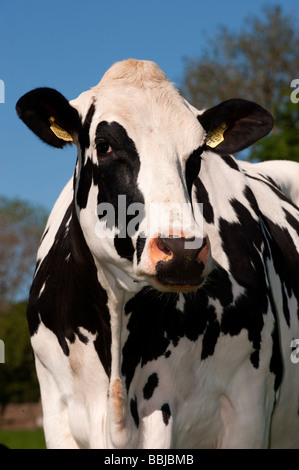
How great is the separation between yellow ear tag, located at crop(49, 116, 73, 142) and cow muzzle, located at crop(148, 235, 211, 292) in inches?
47.0

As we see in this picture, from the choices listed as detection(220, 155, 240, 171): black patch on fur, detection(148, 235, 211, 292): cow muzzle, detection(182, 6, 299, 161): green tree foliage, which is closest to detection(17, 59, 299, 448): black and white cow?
detection(148, 235, 211, 292): cow muzzle

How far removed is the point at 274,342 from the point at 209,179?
1268mm

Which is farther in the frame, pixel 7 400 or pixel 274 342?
pixel 7 400

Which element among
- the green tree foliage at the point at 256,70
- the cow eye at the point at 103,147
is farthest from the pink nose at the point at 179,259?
the green tree foliage at the point at 256,70

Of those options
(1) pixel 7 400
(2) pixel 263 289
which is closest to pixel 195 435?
(2) pixel 263 289

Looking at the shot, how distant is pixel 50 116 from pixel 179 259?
4.80ft

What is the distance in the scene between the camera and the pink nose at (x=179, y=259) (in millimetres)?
3801

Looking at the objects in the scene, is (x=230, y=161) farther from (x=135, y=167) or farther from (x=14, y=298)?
(x=14, y=298)

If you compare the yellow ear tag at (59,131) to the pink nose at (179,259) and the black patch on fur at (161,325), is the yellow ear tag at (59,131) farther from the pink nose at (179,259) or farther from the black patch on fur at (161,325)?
the pink nose at (179,259)

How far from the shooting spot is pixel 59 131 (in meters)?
4.75

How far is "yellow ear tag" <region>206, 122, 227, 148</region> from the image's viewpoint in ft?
16.8

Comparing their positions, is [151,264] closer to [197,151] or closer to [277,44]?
[197,151]

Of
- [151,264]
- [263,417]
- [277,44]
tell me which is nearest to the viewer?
[151,264]

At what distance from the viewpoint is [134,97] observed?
446cm
